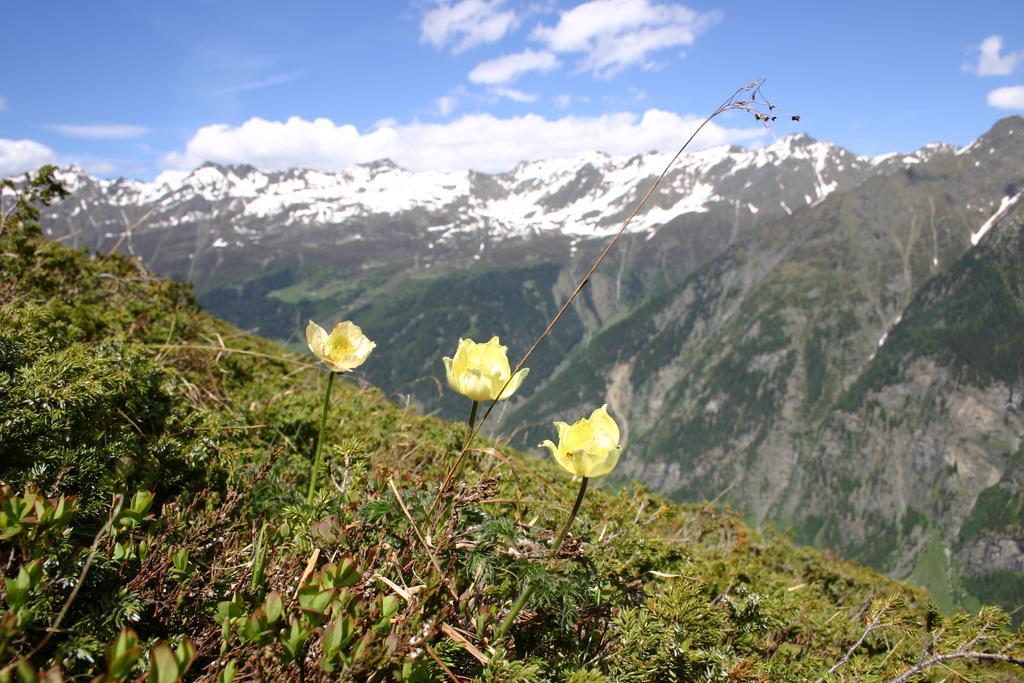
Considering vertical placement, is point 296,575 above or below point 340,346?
below

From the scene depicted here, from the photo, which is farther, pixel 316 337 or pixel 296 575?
pixel 316 337

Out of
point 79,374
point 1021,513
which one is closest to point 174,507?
point 79,374

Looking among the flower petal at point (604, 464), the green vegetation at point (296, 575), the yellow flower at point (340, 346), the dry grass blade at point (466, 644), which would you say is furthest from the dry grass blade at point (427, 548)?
the yellow flower at point (340, 346)

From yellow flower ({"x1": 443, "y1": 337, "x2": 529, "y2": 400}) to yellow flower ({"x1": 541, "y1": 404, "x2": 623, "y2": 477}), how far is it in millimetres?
299

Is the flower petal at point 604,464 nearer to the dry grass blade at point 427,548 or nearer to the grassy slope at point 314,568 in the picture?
the grassy slope at point 314,568

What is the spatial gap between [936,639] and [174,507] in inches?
138

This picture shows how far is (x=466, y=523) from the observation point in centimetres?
256

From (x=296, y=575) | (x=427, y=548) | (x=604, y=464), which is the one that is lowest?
(x=296, y=575)

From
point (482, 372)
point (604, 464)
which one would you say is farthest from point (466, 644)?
point (482, 372)

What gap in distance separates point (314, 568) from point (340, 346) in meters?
1.15

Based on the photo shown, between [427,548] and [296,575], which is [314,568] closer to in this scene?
[296,575]

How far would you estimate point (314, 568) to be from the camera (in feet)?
8.00

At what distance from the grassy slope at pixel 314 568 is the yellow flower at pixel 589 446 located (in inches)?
10.5

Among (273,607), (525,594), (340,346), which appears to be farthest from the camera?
(340,346)
